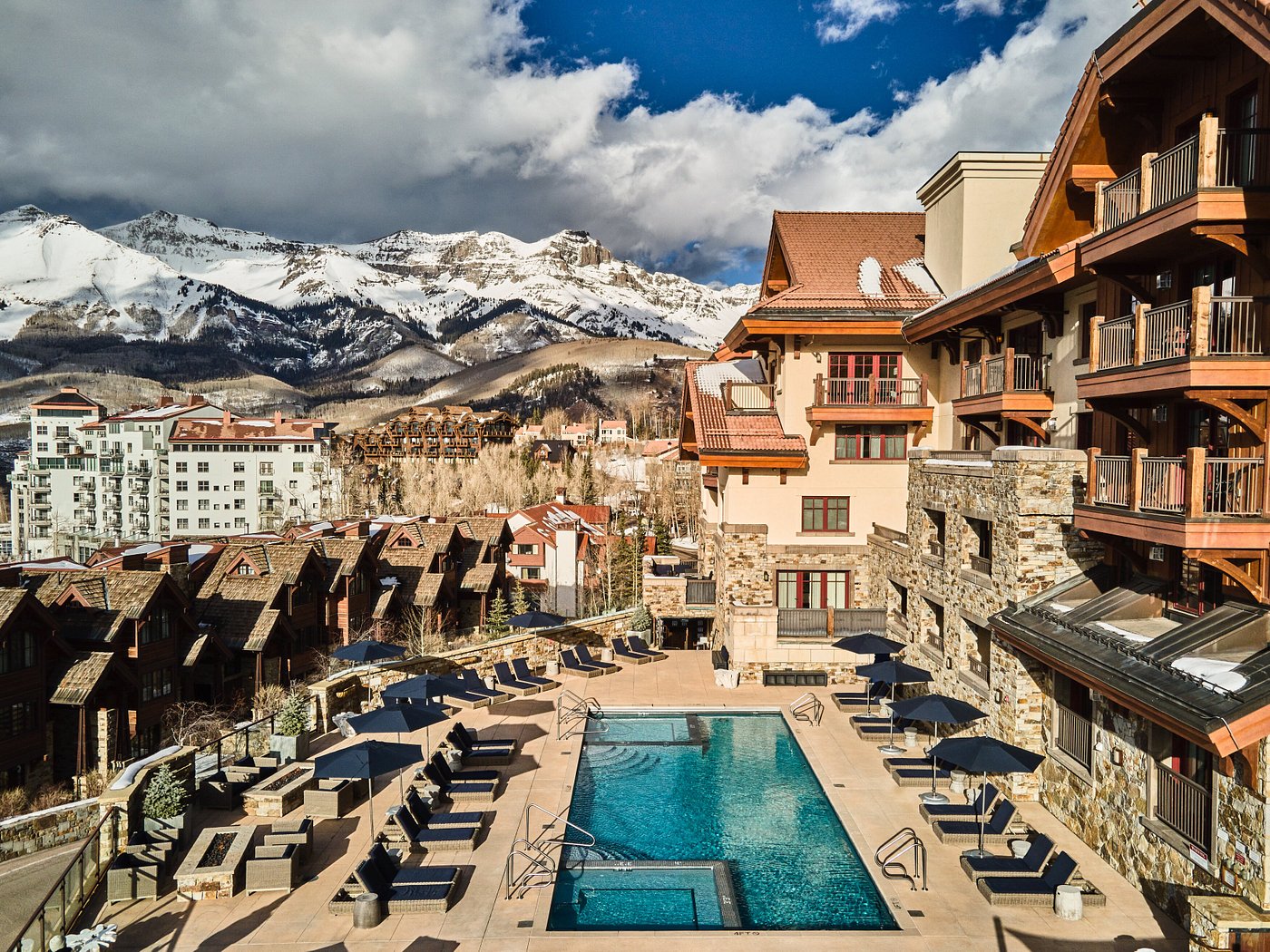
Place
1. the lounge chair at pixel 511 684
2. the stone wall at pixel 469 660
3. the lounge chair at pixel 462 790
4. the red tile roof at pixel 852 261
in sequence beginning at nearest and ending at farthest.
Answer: the lounge chair at pixel 462 790, the stone wall at pixel 469 660, the lounge chair at pixel 511 684, the red tile roof at pixel 852 261

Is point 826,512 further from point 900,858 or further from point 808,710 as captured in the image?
point 900,858

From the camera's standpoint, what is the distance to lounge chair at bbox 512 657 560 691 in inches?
951

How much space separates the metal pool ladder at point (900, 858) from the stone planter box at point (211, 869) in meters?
9.76

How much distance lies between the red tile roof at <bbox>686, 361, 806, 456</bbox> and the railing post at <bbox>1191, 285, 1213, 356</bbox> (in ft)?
50.7

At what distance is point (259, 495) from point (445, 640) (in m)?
77.2

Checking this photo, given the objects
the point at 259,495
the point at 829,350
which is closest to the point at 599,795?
the point at 829,350

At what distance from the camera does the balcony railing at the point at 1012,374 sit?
61.3 ft

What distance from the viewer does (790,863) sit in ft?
45.0

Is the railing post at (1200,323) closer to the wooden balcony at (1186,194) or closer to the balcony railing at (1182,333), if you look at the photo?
the balcony railing at (1182,333)

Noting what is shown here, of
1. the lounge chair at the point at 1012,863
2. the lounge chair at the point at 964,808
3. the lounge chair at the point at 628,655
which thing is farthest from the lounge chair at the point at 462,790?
the lounge chair at the point at 628,655

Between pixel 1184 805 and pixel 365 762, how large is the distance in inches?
470

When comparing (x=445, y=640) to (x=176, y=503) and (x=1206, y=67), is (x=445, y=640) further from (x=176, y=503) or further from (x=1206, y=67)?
(x=176, y=503)

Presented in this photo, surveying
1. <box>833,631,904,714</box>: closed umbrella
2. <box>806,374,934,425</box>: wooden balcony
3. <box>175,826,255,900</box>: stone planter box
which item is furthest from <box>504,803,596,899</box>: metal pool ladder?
<box>806,374,934,425</box>: wooden balcony

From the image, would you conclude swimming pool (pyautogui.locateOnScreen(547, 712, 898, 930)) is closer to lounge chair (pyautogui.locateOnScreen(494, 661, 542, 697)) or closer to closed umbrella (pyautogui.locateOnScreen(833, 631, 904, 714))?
closed umbrella (pyautogui.locateOnScreen(833, 631, 904, 714))
